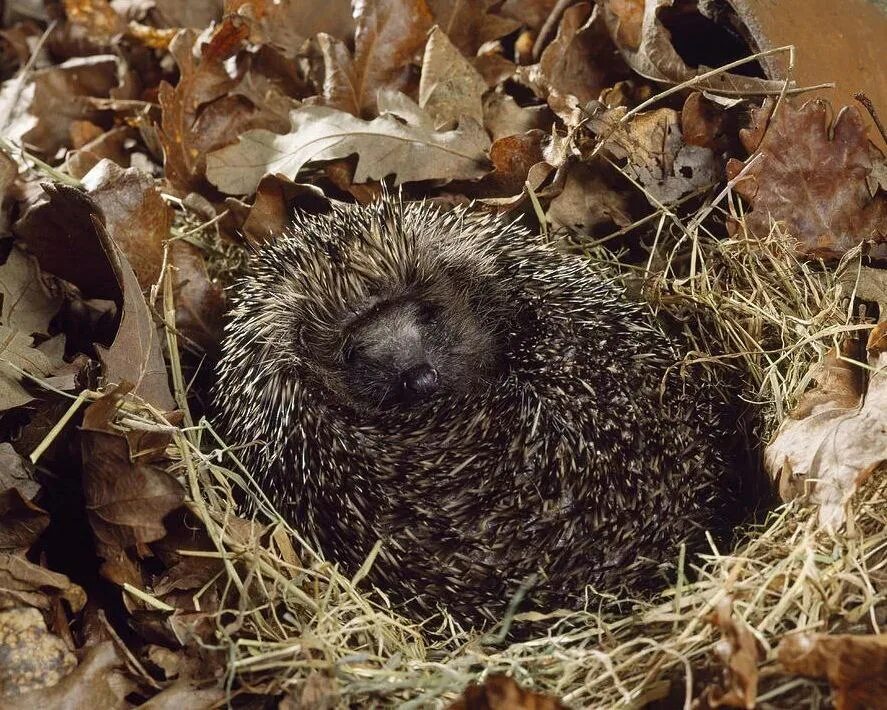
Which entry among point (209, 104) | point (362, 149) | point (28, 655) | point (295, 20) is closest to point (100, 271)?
point (362, 149)

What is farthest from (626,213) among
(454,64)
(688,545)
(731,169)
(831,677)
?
(831,677)

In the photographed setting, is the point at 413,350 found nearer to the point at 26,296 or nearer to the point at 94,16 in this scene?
the point at 26,296

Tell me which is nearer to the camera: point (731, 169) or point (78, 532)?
point (78, 532)

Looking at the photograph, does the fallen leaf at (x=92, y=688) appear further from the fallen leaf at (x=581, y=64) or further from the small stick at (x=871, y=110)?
the small stick at (x=871, y=110)

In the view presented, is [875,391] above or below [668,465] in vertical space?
above

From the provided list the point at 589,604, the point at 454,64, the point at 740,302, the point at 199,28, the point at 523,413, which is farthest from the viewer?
the point at 199,28

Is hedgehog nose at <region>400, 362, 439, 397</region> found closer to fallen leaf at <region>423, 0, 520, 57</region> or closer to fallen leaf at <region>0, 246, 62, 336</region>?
fallen leaf at <region>0, 246, 62, 336</region>

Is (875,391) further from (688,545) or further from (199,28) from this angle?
(199,28)

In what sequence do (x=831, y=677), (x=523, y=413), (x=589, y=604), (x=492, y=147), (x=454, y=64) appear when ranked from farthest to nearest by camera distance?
(x=454, y=64)
(x=492, y=147)
(x=523, y=413)
(x=589, y=604)
(x=831, y=677)
